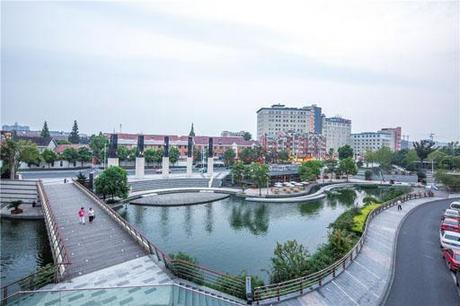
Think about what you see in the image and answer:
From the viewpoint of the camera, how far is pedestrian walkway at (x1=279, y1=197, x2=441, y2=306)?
38.3 feet

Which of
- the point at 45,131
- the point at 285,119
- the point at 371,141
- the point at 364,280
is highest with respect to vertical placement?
the point at 285,119

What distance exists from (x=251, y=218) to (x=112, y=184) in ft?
53.6

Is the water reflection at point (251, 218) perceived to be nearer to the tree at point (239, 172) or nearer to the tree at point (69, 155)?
the tree at point (239, 172)

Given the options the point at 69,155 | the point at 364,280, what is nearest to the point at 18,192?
the point at 69,155

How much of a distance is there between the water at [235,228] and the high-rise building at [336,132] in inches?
4179

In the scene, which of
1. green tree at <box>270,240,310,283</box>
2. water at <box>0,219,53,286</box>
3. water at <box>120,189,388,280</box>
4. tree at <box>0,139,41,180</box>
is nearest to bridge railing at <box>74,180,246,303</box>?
green tree at <box>270,240,310,283</box>

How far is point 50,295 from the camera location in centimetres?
778

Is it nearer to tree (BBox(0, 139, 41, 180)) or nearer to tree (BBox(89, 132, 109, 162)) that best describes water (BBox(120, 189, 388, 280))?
tree (BBox(0, 139, 41, 180))

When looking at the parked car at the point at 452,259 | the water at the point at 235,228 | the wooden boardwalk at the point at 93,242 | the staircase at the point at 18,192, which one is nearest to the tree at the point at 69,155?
the staircase at the point at 18,192

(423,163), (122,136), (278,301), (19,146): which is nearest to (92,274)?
(278,301)

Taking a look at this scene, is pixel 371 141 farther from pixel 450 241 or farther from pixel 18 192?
pixel 18 192

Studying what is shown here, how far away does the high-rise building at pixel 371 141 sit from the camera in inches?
5182

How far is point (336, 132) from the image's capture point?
14188 cm

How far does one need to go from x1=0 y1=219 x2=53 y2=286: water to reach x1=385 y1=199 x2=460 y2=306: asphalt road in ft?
64.4
